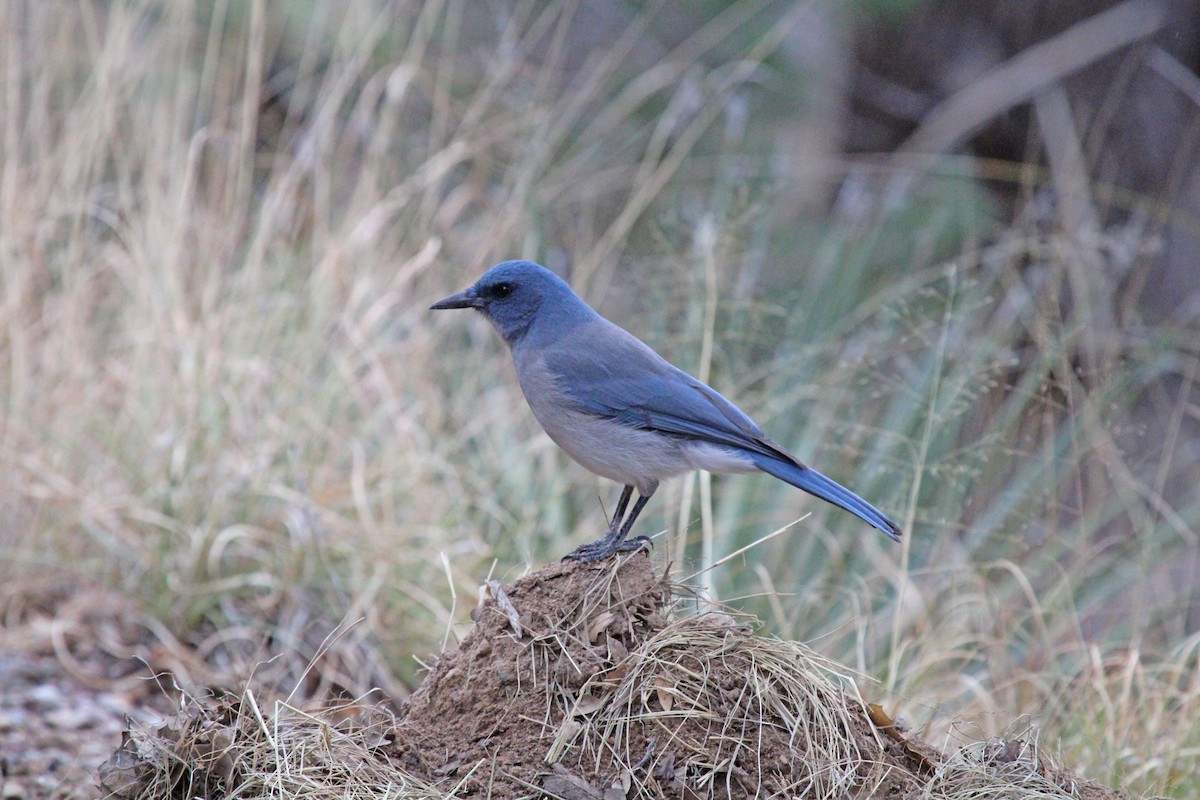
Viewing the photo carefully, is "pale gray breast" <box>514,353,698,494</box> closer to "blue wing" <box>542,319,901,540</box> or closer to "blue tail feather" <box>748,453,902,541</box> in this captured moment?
"blue wing" <box>542,319,901,540</box>

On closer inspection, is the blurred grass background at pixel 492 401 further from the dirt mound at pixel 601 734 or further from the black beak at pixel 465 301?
the black beak at pixel 465 301

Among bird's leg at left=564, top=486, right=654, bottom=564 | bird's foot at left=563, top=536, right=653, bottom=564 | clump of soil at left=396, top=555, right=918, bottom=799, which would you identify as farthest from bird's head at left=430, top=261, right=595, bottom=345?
clump of soil at left=396, top=555, right=918, bottom=799

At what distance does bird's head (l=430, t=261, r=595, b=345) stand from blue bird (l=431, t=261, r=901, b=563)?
0.09 feet

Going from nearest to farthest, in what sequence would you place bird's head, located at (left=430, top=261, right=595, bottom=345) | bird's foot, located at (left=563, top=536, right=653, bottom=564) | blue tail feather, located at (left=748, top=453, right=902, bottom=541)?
bird's foot, located at (left=563, top=536, right=653, bottom=564)
blue tail feather, located at (left=748, top=453, right=902, bottom=541)
bird's head, located at (left=430, top=261, right=595, bottom=345)

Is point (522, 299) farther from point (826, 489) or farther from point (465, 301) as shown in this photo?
point (826, 489)

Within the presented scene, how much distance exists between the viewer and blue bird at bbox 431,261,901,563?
3557mm

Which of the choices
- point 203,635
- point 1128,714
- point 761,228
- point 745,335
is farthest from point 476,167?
point 1128,714

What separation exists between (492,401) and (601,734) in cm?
344

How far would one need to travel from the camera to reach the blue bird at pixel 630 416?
3557 mm

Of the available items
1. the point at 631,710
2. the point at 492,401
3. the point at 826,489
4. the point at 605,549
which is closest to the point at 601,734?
the point at 631,710

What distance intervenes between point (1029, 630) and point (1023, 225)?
206 cm

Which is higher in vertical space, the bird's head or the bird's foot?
the bird's head

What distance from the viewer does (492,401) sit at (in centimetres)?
591

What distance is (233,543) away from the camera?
4.76m
